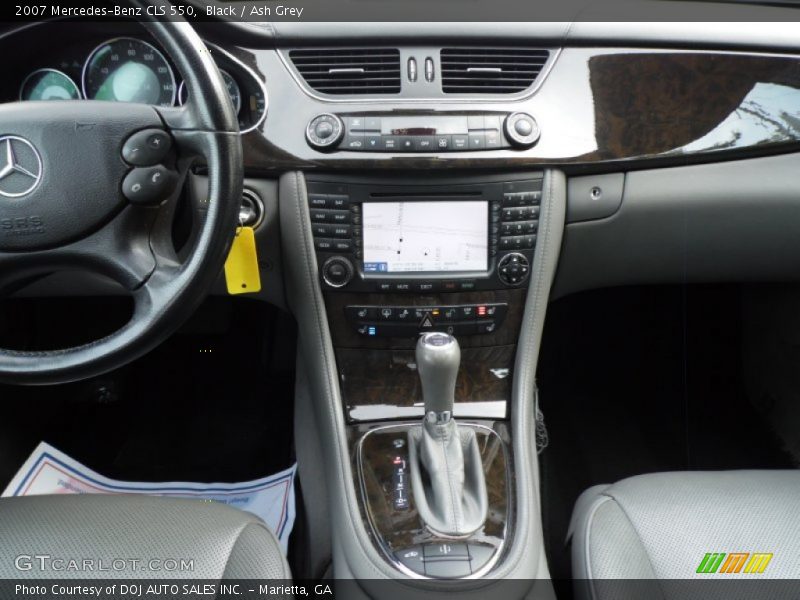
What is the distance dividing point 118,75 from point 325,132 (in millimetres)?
343

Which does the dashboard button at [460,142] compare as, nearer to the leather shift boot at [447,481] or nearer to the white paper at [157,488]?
the leather shift boot at [447,481]

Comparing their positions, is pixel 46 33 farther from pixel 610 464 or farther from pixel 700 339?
pixel 700 339

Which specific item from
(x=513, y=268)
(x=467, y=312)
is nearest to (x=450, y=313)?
(x=467, y=312)

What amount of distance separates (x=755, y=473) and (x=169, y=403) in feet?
4.71

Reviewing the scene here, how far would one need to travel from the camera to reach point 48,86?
1.27 meters

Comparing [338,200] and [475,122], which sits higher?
[475,122]

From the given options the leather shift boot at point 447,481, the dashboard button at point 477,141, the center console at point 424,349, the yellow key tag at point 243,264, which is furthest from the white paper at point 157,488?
the dashboard button at point 477,141

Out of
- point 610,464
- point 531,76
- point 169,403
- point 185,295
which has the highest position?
point 531,76

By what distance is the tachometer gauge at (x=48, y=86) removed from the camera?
1257mm

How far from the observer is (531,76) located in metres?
1.32

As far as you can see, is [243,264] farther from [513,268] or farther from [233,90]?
[513,268]

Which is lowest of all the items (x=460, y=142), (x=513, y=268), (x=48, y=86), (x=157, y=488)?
(x=157, y=488)

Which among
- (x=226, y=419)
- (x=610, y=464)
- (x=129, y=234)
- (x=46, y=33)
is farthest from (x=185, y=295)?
(x=610, y=464)

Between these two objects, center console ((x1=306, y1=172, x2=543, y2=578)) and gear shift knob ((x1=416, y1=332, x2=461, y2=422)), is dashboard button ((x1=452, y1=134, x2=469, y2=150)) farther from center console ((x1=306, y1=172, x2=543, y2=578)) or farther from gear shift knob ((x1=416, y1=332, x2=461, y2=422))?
gear shift knob ((x1=416, y1=332, x2=461, y2=422))
